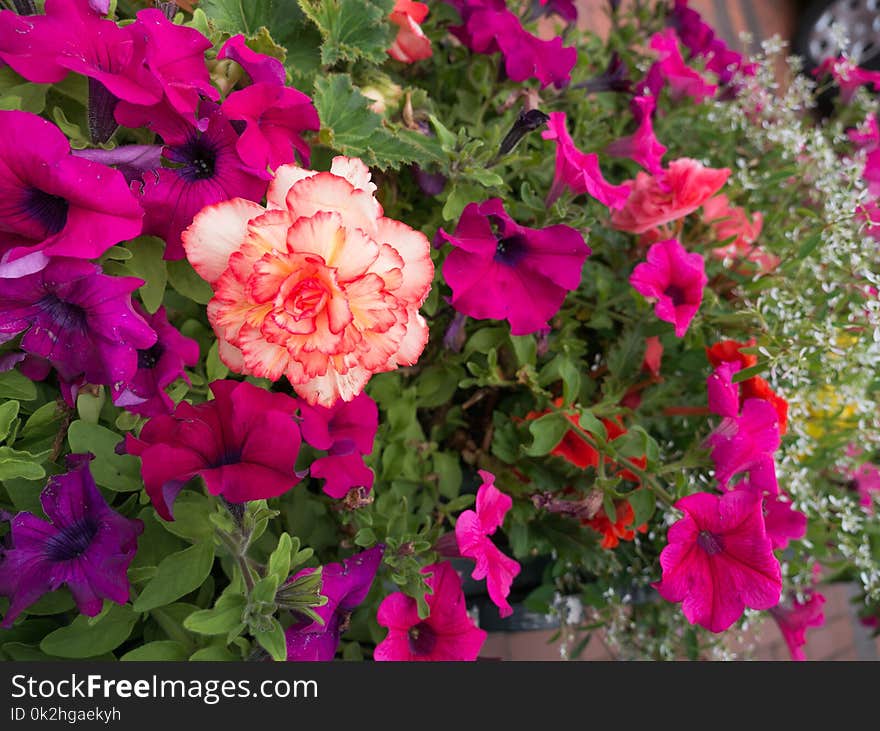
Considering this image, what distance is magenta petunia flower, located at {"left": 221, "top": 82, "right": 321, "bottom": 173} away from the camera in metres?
0.45

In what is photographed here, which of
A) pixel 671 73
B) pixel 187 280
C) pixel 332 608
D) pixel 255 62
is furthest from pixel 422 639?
pixel 671 73

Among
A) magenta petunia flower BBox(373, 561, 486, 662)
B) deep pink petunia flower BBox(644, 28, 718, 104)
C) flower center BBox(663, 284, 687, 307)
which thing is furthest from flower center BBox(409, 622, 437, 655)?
deep pink petunia flower BBox(644, 28, 718, 104)

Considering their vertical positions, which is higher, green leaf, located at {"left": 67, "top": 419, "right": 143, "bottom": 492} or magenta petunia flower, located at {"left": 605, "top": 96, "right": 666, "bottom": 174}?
magenta petunia flower, located at {"left": 605, "top": 96, "right": 666, "bottom": 174}

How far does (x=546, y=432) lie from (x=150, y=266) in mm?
359

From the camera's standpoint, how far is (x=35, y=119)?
40cm

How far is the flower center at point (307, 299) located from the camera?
40 centimetres

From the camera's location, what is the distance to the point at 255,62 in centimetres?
46

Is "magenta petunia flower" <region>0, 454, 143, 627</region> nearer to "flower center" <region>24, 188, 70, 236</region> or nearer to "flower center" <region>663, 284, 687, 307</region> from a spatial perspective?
"flower center" <region>24, 188, 70, 236</region>

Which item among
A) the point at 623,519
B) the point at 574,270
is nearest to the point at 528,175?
the point at 574,270

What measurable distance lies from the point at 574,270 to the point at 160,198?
30 centimetres

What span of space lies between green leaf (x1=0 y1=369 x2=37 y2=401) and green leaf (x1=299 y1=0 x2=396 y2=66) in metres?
0.32

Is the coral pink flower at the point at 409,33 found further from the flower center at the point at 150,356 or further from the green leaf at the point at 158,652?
the green leaf at the point at 158,652

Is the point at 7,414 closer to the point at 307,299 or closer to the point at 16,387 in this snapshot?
the point at 16,387

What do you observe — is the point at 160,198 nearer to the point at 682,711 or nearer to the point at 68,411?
the point at 68,411
